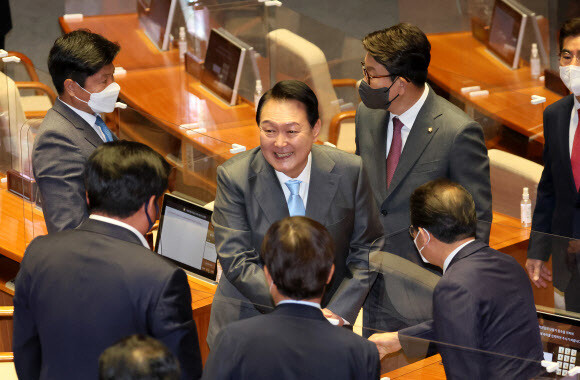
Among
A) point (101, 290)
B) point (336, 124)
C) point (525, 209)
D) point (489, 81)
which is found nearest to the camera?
point (101, 290)

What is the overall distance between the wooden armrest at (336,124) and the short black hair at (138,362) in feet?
13.2

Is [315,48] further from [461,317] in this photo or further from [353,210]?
[461,317]

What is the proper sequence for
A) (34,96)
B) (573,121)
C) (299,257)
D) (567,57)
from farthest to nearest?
(34,96) → (567,57) → (573,121) → (299,257)

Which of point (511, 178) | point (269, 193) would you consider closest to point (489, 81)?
point (511, 178)

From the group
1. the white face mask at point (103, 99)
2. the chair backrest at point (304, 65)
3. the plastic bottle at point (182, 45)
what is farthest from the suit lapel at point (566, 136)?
the plastic bottle at point (182, 45)

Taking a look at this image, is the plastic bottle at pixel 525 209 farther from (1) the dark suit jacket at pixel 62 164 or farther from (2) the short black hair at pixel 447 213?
(1) the dark suit jacket at pixel 62 164

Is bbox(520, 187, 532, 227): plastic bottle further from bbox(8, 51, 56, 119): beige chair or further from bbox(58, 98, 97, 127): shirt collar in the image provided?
bbox(8, 51, 56, 119): beige chair

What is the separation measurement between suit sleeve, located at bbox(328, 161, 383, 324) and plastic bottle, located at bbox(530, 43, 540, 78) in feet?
13.0

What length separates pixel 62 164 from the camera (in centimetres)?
364

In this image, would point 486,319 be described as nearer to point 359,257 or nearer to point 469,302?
point 469,302

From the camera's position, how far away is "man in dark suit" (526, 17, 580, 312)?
372cm

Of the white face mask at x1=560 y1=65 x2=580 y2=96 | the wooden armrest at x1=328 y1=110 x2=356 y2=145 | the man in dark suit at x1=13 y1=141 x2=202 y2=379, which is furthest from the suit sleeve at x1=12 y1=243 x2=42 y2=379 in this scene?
the wooden armrest at x1=328 y1=110 x2=356 y2=145

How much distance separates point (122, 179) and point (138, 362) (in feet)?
2.58

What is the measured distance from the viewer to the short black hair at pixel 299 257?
7.64 ft
